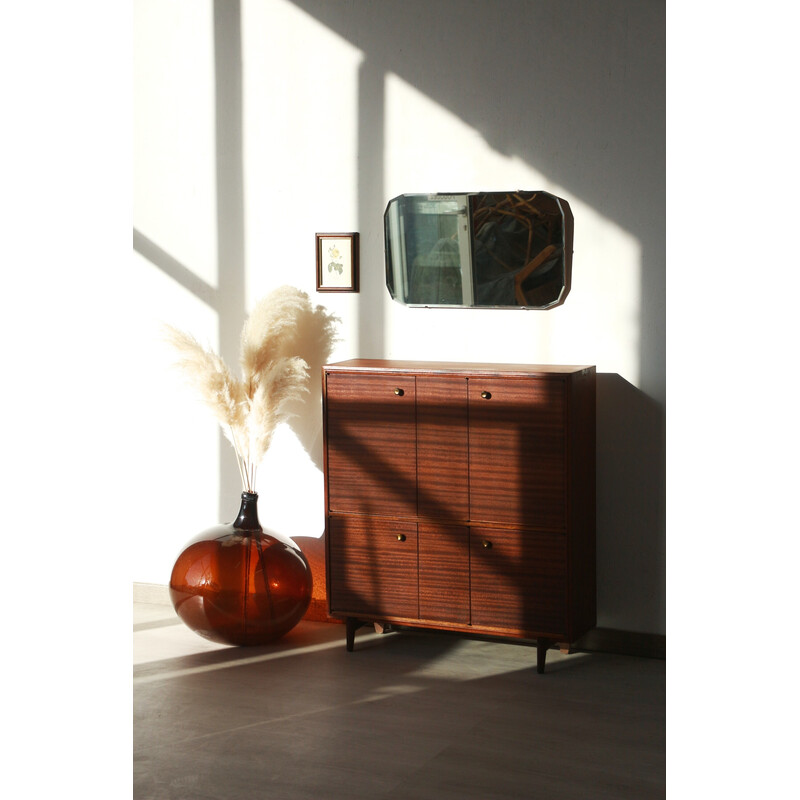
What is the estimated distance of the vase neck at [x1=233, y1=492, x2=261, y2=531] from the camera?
4.34m

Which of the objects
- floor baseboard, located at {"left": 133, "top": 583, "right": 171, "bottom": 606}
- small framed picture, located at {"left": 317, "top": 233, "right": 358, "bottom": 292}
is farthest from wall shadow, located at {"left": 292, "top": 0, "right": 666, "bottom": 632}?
floor baseboard, located at {"left": 133, "top": 583, "right": 171, "bottom": 606}

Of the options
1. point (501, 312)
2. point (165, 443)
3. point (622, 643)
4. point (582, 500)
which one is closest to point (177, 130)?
point (165, 443)

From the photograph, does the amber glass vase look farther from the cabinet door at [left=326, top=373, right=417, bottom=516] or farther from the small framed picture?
the small framed picture

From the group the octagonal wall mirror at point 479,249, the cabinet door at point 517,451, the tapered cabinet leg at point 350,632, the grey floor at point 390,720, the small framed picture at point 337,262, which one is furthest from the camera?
the small framed picture at point 337,262

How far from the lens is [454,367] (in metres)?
4.02

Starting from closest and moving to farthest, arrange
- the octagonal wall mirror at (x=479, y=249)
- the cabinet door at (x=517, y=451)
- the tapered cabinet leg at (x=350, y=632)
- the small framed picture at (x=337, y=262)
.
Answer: the cabinet door at (x=517, y=451)
the octagonal wall mirror at (x=479, y=249)
the tapered cabinet leg at (x=350, y=632)
the small framed picture at (x=337, y=262)

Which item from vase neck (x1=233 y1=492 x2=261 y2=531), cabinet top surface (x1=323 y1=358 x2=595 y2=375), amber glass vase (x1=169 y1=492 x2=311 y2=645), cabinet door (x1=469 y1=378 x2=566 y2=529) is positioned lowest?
amber glass vase (x1=169 y1=492 x2=311 y2=645)

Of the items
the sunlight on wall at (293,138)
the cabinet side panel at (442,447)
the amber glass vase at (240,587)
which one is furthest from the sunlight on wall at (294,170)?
the cabinet side panel at (442,447)

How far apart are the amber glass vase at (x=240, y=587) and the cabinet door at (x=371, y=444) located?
34 centimetres

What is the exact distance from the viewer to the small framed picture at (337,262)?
4461 mm

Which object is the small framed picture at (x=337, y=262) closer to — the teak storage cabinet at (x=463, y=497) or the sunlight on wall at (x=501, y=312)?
the sunlight on wall at (x=501, y=312)

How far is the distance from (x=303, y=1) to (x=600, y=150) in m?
1.51

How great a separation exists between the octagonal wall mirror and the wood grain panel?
97 cm
